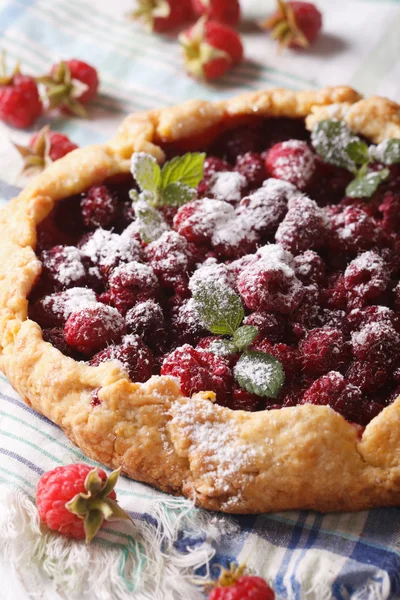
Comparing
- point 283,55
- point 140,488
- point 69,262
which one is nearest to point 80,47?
point 283,55

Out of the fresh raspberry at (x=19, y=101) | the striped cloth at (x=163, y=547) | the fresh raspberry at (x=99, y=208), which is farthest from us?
the fresh raspberry at (x=19, y=101)

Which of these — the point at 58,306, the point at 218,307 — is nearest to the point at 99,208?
the point at 58,306

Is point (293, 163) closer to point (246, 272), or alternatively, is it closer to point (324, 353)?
point (246, 272)

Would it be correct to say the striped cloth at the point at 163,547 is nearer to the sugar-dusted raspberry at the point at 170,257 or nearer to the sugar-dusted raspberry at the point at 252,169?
the sugar-dusted raspberry at the point at 170,257

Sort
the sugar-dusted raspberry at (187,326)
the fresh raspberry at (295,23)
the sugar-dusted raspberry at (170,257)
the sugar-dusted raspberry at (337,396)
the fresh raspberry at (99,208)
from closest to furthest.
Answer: the sugar-dusted raspberry at (337,396) < the sugar-dusted raspberry at (187,326) < the sugar-dusted raspberry at (170,257) < the fresh raspberry at (99,208) < the fresh raspberry at (295,23)

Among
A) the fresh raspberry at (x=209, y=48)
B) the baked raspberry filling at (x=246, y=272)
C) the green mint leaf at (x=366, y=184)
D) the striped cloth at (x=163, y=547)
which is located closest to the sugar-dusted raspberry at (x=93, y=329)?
the baked raspberry filling at (x=246, y=272)

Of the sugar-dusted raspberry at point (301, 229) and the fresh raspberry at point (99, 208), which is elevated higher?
the sugar-dusted raspberry at point (301, 229)

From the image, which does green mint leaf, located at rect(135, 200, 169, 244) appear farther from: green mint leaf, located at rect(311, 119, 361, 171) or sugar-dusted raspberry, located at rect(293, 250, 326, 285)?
green mint leaf, located at rect(311, 119, 361, 171)

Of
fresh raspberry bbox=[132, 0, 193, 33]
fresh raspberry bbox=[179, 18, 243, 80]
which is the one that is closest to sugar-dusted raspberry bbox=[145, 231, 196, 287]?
fresh raspberry bbox=[179, 18, 243, 80]
